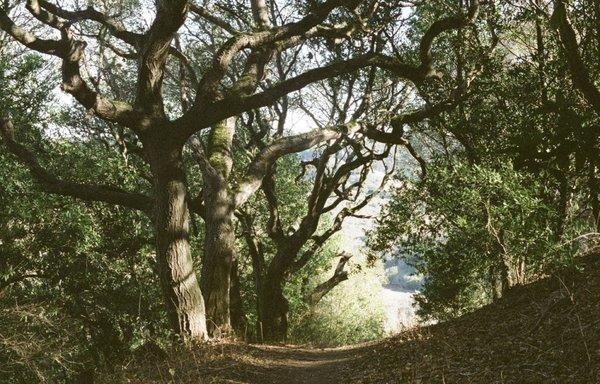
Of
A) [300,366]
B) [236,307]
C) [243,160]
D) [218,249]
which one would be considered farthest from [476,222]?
[243,160]

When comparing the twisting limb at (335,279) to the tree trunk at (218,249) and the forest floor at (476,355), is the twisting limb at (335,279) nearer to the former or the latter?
the forest floor at (476,355)

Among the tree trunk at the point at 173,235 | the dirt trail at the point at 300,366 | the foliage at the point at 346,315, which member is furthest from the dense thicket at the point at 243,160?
the foliage at the point at 346,315

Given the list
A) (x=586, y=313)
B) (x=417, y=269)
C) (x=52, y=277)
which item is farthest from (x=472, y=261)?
(x=52, y=277)

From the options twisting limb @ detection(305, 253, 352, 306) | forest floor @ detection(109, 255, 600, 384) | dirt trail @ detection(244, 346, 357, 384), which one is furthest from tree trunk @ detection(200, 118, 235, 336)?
twisting limb @ detection(305, 253, 352, 306)

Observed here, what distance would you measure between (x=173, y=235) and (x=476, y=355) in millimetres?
5392

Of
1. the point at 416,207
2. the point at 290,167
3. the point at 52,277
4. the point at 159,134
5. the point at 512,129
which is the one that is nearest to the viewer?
the point at 159,134

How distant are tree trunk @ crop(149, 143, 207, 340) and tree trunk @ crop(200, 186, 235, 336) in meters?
1.47

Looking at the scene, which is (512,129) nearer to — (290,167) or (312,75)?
(312,75)

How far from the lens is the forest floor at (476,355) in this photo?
16.9 ft

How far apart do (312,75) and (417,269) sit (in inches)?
368

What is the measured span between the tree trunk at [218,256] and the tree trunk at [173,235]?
1473 mm

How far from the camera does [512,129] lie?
11211 millimetres

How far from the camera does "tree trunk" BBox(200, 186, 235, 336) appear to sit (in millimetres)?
10320

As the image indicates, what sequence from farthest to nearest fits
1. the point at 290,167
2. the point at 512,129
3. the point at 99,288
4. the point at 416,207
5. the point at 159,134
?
the point at 290,167 → the point at 99,288 → the point at 416,207 → the point at 512,129 → the point at 159,134
